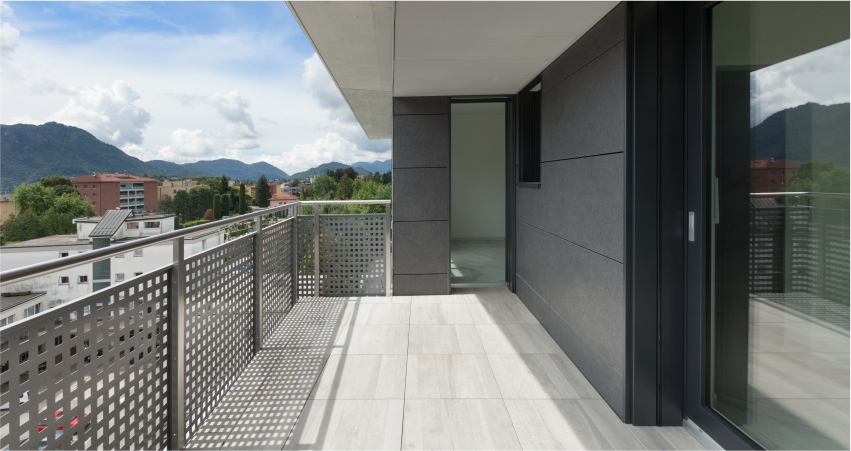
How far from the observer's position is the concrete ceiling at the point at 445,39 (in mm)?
2311

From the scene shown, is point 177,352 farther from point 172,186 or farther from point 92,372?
point 172,186

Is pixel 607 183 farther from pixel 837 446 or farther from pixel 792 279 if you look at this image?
pixel 837 446

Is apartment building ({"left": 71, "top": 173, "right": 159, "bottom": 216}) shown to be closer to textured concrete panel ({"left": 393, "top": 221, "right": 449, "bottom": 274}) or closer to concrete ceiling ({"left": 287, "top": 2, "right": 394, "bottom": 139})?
concrete ceiling ({"left": 287, "top": 2, "right": 394, "bottom": 139})

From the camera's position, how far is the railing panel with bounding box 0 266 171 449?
1.15 metres

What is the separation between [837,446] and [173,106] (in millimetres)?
66714

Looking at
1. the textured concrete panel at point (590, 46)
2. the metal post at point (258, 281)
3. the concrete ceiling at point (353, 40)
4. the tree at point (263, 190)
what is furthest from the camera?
the tree at point (263, 190)

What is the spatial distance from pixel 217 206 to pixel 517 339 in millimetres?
19883

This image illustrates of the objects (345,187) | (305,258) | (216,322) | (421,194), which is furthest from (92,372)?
(345,187)

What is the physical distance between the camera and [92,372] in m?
1.41

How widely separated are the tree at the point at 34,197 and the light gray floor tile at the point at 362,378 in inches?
656

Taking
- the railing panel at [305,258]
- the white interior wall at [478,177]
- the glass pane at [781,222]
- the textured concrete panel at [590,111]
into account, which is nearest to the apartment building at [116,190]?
the white interior wall at [478,177]

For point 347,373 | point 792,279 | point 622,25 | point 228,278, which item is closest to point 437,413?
point 347,373

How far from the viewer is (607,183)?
2357 millimetres

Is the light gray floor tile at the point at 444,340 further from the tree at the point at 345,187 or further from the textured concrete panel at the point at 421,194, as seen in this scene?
the tree at the point at 345,187
